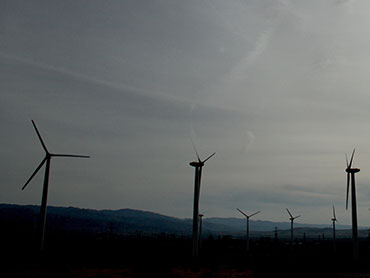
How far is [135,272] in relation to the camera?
3962 centimetres

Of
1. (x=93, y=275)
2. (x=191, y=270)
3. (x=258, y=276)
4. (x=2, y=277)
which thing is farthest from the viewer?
(x=191, y=270)

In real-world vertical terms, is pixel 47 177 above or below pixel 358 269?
above

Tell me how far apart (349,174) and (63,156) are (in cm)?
3793

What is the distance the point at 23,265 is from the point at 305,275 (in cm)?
2895

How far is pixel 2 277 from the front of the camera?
31266mm

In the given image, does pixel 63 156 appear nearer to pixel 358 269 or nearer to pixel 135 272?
pixel 135 272

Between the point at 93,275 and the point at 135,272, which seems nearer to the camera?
the point at 93,275

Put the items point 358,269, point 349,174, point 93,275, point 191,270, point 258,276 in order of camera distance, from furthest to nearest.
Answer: point 349,174 → point 358,269 → point 191,270 → point 258,276 → point 93,275

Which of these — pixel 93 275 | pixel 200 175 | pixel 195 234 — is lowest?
pixel 93 275

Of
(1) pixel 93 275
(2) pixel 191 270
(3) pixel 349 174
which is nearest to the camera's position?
(1) pixel 93 275

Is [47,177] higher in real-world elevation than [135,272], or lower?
higher

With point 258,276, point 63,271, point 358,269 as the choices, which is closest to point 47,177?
point 63,271

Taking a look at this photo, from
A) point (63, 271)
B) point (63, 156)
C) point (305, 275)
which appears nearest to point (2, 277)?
point (63, 271)

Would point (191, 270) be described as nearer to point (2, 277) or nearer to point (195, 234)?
point (195, 234)
